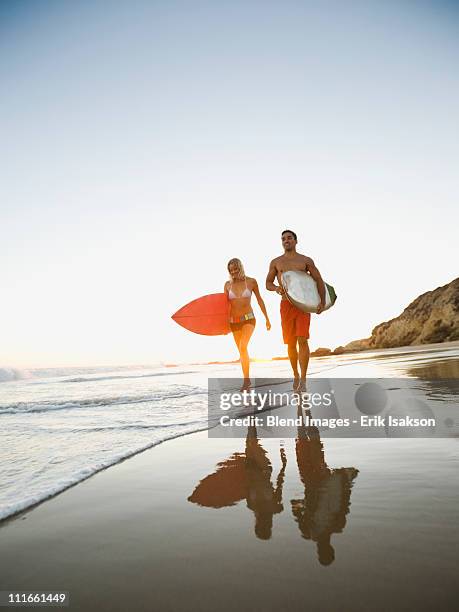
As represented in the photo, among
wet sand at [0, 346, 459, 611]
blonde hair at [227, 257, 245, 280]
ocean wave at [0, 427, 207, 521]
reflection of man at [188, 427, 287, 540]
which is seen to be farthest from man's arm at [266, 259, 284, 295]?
wet sand at [0, 346, 459, 611]

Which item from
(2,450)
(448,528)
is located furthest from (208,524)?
(2,450)

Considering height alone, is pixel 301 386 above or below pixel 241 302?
below

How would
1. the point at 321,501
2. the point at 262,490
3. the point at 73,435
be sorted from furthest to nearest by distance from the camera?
the point at 73,435 < the point at 262,490 < the point at 321,501

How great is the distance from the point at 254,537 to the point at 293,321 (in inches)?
190

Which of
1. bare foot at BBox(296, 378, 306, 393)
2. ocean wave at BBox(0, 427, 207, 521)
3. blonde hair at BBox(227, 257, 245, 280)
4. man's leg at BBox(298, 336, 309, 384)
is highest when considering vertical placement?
blonde hair at BBox(227, 257, 245, 280)

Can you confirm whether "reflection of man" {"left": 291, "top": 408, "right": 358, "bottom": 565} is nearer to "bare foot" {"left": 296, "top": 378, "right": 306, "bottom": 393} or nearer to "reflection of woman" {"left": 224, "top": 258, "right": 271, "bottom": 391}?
"bare foot" {"left": 296, "top": 378, "right": 306, "bottom": 393}

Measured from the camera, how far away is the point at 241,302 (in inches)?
281

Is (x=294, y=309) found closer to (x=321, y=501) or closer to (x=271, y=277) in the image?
(x=271, y=277)

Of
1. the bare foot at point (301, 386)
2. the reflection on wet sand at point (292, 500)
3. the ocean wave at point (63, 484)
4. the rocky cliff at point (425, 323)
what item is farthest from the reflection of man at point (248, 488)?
the rocky cliff at point (425, 323)

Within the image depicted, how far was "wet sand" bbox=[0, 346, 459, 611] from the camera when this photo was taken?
3.40 ft

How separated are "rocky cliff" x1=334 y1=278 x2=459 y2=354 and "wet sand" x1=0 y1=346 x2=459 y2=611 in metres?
27.1

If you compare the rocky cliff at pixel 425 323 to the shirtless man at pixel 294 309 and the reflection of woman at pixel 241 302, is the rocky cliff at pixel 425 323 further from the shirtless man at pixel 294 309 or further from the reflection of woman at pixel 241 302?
the shirtless man at pixel 294 309

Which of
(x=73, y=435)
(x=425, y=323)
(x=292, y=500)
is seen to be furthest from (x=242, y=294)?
(x=425, y=323)

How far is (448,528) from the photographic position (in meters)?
1.33
